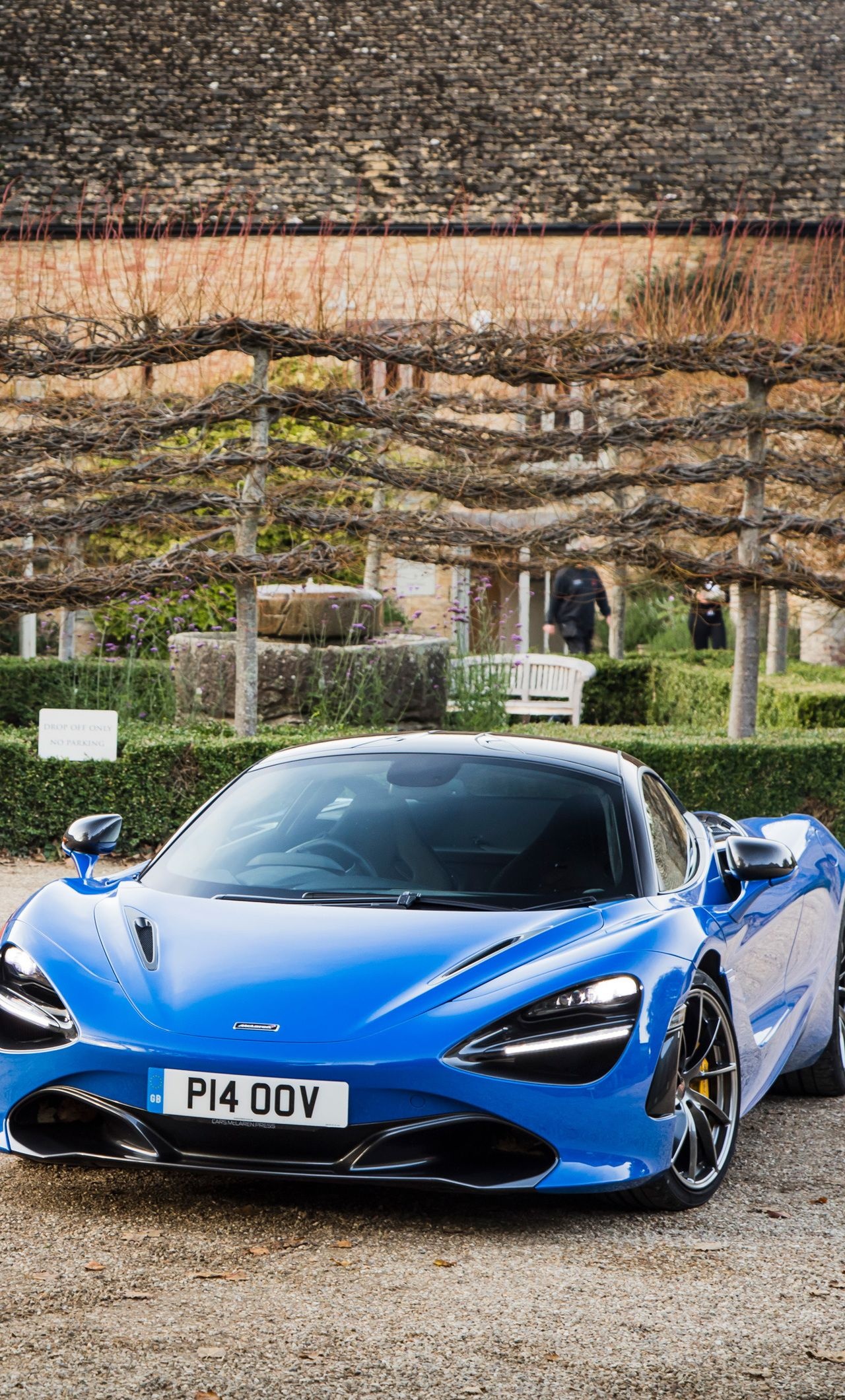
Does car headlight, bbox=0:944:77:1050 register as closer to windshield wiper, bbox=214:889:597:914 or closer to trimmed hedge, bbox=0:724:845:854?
windshield wiper, bbox=214:889:597:914

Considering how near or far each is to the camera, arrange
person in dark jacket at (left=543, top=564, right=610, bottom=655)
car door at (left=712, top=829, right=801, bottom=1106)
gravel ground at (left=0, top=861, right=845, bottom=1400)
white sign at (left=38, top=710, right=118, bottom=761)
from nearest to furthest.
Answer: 1. gravel ground at (left=0, top=861, right=845, bottom=1400)
2. car door at (left=712, top=829, right=801, bottom=1106)
3. white sign at (left=38, top=710, right=118, bottom=761)
4. person in dark jacket at (left=543, top=564, right=610, bottom=655)

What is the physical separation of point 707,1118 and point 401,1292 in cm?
120

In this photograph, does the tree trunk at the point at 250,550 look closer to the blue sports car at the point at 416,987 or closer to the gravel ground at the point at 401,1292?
the blue sports car at the point at 416,987

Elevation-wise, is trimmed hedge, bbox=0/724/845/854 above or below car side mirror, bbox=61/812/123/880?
below

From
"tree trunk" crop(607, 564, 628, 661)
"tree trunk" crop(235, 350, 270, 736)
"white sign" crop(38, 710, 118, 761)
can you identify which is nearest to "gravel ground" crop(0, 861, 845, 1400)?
"white sign" crop(38, 710, 118, 761)

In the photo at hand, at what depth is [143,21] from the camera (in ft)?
85.7

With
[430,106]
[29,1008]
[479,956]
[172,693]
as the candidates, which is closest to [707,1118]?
[479,956]

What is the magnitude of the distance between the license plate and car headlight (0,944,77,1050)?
1.09 ft

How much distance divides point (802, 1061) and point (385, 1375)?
2.80 metres

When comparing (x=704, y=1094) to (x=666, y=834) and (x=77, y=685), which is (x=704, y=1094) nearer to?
(x=666, y=834)

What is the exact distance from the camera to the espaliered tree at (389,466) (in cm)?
1093

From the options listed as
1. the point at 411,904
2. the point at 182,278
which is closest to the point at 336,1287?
the point at 411,904

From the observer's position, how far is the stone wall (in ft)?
78.4

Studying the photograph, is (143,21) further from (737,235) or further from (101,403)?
(101,403)
